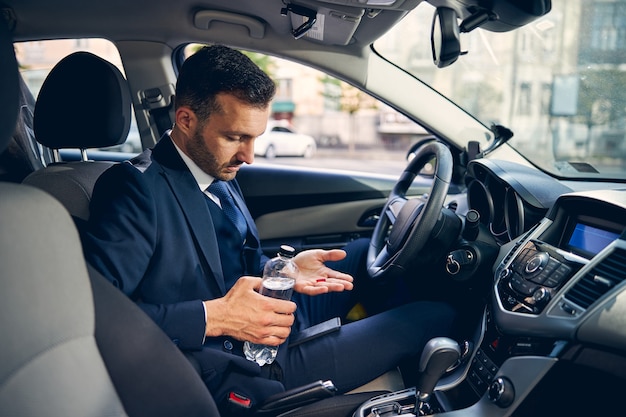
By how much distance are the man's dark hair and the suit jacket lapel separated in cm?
15

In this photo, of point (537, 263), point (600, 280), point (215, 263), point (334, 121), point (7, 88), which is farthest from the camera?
point (334, 121)

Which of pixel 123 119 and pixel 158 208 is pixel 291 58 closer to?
pixel 123 119

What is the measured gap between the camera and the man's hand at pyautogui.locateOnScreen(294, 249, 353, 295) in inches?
66.6

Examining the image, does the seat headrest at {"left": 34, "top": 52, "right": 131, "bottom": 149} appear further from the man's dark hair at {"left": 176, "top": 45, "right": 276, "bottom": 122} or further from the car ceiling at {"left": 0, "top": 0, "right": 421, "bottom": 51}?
the car ceiling at {"left": 0, "top": 0, "right": 421, "bottom": 51}

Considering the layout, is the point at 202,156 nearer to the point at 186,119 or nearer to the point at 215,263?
the point at 186,119

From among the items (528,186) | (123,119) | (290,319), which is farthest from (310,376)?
(123,119)

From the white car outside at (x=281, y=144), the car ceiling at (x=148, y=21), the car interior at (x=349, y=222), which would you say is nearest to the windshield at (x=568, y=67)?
the car interior at (x=349, y=222)

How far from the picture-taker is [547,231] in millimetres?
1681

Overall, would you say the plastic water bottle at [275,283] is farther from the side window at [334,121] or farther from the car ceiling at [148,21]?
the side window at [334,121]

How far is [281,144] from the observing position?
484 inches

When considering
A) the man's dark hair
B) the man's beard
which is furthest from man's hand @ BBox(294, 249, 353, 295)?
the man's dark hair

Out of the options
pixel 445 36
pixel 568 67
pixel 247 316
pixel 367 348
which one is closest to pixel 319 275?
pixel 367 348

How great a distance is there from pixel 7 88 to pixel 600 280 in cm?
126

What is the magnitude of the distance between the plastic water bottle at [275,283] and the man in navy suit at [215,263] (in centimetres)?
3
